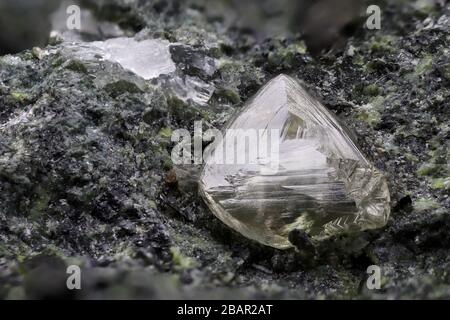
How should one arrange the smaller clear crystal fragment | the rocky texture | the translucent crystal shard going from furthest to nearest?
1. the smaller clear crystal fragment
2. the translucent crystal shard
3. the rocky texture

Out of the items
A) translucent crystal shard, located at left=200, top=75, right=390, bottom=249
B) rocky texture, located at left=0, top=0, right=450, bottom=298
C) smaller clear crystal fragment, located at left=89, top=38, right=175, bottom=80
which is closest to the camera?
rocky texture, located at left=0, top=0, right=450, bottom=298

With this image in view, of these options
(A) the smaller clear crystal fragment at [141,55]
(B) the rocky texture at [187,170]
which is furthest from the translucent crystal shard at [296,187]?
(A) the smaller clear crystal fragment at [141,55]

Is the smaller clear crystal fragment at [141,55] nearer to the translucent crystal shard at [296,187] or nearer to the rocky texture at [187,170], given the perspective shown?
the rocky texture at [187,170]

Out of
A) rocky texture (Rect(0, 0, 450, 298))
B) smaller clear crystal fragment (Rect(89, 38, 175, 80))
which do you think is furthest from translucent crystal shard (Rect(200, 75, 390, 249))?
smaller clear crystal fragment (Rect(89, 38, 175, 80))

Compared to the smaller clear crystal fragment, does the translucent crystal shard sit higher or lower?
lower

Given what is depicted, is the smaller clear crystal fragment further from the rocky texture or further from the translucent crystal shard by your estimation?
the translucent crystal shard
